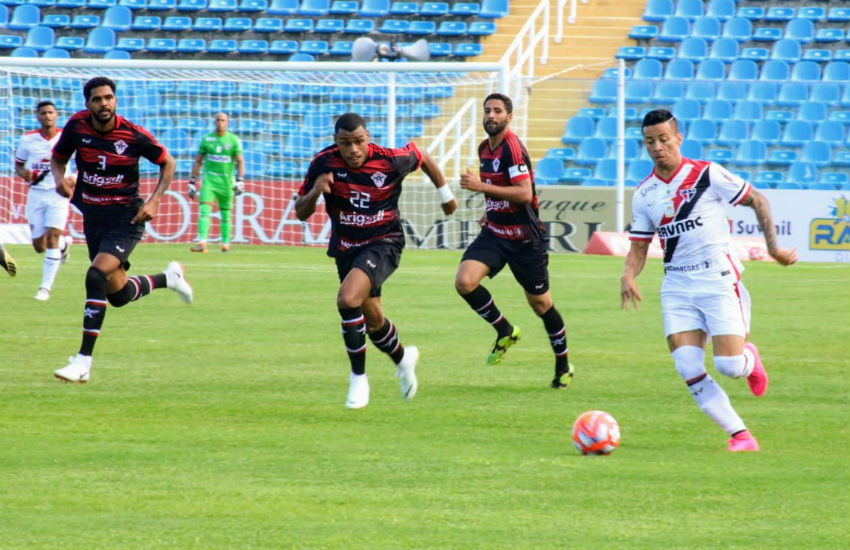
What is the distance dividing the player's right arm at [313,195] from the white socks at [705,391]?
8.86 ft

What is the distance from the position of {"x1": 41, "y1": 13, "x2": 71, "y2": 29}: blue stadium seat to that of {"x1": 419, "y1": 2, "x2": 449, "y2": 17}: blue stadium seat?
326 inches

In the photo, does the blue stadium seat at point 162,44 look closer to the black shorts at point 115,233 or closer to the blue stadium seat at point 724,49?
the blue stadium seat at point 724,49

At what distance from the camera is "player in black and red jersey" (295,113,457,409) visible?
9.75m

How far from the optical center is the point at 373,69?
23672 millimetres

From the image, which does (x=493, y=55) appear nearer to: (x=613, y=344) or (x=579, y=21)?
(x=579, y=21)

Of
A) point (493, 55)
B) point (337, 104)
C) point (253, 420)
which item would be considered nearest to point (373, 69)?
point (337, 104)

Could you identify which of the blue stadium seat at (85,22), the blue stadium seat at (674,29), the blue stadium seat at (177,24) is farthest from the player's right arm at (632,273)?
the blue stadium seat at (85,22)

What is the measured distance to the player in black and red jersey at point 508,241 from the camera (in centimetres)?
1101

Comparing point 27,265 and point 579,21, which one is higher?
point 579,21

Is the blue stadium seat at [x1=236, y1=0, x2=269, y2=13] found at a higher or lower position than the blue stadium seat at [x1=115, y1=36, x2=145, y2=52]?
higher

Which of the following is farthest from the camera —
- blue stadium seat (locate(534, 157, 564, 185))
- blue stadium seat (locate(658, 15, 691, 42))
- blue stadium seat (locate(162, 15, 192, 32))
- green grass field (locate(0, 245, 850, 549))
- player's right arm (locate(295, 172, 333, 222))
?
blue stadium seat (locate(162, 15, 192, 32))

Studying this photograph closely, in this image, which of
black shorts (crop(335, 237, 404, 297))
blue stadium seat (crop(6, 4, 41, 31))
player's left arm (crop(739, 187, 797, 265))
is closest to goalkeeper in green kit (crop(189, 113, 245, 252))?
blue stadium seat (crop(6, 4, 41, 31))

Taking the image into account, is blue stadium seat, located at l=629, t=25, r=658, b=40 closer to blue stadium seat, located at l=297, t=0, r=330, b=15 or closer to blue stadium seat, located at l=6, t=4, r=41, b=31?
blue stadium seat, located at l=297, t=0, r=330, b=15

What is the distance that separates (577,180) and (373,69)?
6.15 metres
